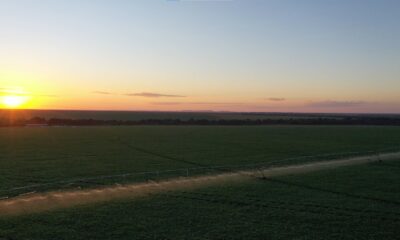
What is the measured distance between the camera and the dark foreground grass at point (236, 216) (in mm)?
12602

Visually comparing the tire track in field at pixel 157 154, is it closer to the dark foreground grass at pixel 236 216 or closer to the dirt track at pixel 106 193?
the dirt track at pixel 106 193

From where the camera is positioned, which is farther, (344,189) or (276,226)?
(344,189)

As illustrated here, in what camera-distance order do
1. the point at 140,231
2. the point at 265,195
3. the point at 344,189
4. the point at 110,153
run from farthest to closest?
the point at 110,153 → the point at 344,189 → the point at 265,195 → the point at 140,231

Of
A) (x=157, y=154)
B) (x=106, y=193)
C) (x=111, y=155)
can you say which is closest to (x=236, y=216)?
(x=106, y=193)

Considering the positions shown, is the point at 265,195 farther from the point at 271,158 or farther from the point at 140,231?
the point at 271,158

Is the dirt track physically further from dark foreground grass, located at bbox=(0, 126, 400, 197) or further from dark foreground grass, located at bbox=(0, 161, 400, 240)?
dark foreground grass, located at bbox=(0, 126, 400, 197)

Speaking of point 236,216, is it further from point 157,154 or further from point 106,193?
point 157,154

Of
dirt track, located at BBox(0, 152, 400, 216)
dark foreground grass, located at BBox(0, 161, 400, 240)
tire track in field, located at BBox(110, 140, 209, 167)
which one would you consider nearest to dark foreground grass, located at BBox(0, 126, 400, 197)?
tire track in field, located at BBox(110, 140, 209, 167)

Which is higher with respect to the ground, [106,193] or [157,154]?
[157,154]

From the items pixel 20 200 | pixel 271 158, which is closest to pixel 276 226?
pixel 20 200

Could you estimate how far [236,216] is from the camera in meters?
14.3

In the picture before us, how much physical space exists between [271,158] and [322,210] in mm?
13923

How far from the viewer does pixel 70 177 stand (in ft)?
69.2

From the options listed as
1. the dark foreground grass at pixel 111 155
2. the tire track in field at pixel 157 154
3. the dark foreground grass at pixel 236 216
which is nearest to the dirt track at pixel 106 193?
the dark foreground grass at pixel 236 216
